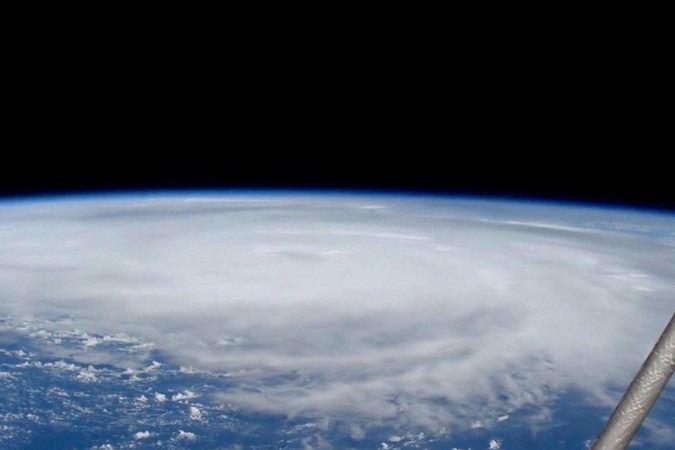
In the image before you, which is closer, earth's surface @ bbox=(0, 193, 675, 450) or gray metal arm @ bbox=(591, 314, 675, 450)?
gray metal arm @ bbox=(591, 314, 675, 450)

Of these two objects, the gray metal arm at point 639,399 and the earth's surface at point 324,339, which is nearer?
the gray metal arm at point 639,399

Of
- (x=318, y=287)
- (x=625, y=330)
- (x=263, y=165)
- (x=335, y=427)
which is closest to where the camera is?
(x=335, y=427)

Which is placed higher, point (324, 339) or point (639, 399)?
point (639, 399)

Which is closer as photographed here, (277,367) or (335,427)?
(335,427)

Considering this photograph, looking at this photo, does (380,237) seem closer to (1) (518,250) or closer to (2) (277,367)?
(1) (518,250)

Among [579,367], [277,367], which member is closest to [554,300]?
[579,367]

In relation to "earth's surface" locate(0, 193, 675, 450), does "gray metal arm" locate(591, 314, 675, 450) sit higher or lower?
higher

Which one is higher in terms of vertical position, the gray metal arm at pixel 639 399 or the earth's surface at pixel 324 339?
the gray metal arm at pixel 639 399

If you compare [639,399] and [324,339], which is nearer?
[639,399]
